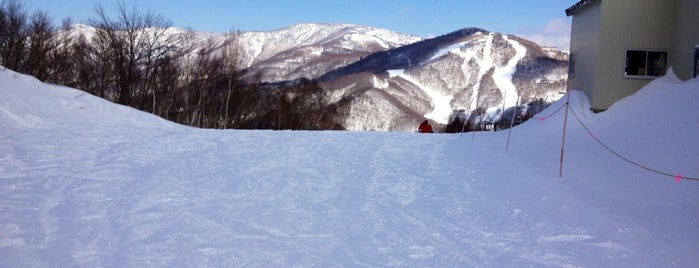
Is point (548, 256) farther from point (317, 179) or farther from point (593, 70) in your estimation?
point (593, 70)

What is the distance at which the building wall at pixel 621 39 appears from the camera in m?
19.8

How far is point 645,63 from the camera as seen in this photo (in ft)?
65.6

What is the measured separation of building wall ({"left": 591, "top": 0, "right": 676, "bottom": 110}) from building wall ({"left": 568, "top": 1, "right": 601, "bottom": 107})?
0.29m

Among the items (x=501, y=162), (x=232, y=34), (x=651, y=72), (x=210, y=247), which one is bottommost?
(x=210, y=247)

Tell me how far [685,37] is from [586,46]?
397cm

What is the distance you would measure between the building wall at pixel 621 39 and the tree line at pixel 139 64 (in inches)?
1385

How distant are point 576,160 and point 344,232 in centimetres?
851

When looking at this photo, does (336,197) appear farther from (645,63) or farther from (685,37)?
(645,63)

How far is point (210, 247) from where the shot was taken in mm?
6074

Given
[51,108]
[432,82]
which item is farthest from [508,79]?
[51,108]

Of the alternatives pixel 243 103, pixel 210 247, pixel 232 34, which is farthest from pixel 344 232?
pixel 243 103

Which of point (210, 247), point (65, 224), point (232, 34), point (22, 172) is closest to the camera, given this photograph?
point (210, 247)

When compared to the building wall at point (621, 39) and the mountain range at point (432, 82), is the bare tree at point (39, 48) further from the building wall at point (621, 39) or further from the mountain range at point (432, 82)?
the mountain range at point (432, 82)

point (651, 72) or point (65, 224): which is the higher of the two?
point (651, 72)
